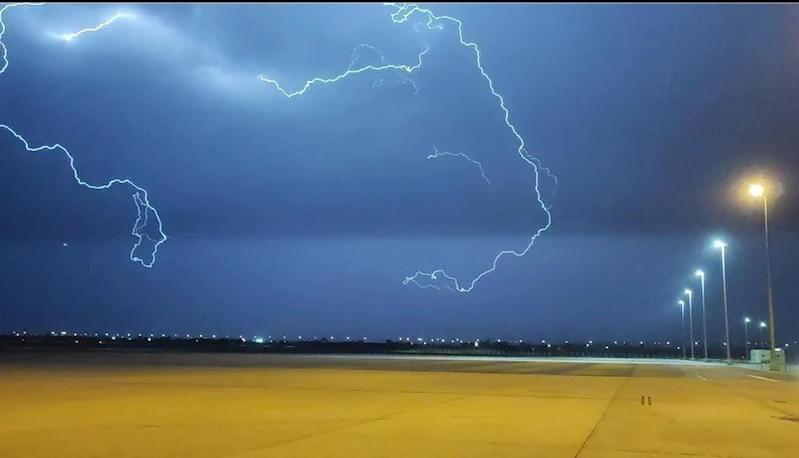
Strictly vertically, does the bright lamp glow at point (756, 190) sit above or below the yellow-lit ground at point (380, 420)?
above

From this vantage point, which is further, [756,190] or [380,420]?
[756,190]

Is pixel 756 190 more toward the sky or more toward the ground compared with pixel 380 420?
more toward the sky

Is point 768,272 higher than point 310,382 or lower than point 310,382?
higher

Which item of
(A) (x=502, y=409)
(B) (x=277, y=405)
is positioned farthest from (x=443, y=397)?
(B) (x=277, y=405)

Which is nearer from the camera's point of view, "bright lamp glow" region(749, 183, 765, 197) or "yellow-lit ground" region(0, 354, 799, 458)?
"yellow-lit ground" region(0, 354, 799, 458)

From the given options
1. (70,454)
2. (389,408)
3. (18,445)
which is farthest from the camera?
(389,408)

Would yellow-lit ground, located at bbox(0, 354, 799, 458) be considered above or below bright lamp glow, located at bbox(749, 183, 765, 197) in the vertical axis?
below

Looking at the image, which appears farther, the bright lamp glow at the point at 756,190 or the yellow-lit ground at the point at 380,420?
the bright lamp glow at the point at 756,190

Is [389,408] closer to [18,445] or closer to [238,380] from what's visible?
[18,445]
